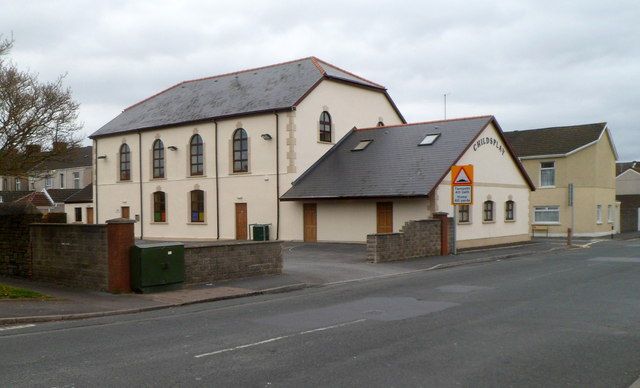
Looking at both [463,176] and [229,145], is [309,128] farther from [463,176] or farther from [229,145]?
[463,176]

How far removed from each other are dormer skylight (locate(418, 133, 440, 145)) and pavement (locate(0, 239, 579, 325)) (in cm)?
609

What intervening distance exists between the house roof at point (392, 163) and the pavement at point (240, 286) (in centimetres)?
333

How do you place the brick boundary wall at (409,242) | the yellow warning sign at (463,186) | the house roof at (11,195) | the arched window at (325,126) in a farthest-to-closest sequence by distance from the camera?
the house roof at (11,195) → the arched window at (325,126) → the yellow warning sign at (463,186) → the brick boundary wall at (409,242)

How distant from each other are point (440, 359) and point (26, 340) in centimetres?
625

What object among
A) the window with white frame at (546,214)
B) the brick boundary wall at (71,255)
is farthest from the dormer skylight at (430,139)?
the brick boundary wall at (71,255)

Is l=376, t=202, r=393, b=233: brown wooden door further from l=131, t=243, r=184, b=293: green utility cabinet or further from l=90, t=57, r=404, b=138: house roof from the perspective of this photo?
l=131, t=243, r=184, b=293: green utility cabinet

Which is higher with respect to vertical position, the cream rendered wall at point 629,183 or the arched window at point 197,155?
the arched window at point 197,155

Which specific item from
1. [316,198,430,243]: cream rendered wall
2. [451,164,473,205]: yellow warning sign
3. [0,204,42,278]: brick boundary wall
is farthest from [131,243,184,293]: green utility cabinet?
[316,198,430,243]: cream rendered wall

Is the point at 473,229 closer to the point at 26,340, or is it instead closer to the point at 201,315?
the point at 201,315

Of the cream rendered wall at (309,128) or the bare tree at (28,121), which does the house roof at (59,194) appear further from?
the bare tree at (28,121)

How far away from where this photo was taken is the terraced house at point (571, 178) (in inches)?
1623

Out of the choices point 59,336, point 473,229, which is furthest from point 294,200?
point 59,336

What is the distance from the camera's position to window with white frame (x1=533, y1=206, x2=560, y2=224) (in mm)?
41906

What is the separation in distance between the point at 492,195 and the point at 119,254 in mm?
21202
